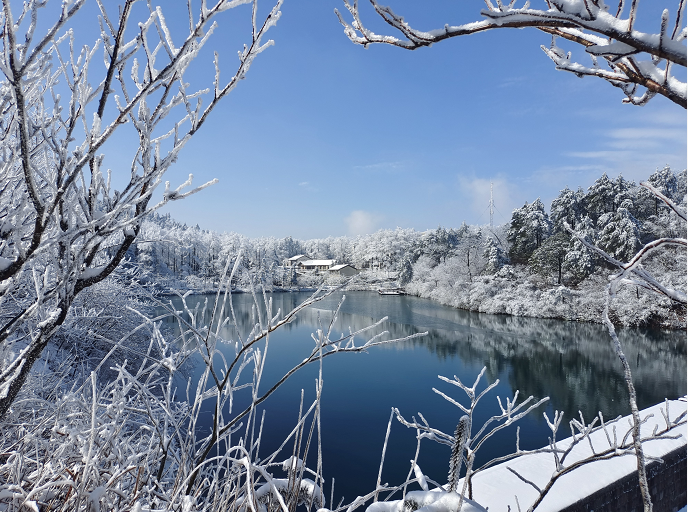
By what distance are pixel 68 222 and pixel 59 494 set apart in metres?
0.82

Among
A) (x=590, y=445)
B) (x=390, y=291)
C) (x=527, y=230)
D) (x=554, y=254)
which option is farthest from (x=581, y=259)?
(x=590, y=445)

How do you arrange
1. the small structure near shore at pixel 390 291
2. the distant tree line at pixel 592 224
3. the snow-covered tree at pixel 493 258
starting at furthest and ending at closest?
1. the small structure near shore at pixel 390 291
2. the snow-covered tree at pixel 493 258
3. the distant tree line at pixel 592 224

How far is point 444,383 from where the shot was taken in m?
8.84

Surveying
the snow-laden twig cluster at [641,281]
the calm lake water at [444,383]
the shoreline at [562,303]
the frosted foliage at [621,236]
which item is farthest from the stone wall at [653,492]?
the frosted foliage at [621,236]

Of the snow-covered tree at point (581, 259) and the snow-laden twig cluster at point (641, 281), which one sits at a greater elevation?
the snow-laden twig cluster at point (641, 281)

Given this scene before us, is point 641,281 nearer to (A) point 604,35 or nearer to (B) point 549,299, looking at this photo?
(A) point 604,35

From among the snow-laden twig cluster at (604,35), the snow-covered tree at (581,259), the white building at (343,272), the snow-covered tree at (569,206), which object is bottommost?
the snow-covered tree at (581,259)

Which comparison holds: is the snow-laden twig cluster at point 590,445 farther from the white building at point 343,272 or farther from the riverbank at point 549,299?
the riverbank at point 549,299

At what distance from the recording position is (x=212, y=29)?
91 centimetres

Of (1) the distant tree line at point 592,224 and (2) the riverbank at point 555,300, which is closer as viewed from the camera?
(2) the riverbank at point 555,300

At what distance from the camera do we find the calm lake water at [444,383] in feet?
20.9

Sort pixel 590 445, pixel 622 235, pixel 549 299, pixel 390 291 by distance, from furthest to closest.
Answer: pixel 390 291, pixel 549 299, pixel 622 235, pixel 590 445

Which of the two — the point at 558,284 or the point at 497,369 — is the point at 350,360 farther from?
the point at 558,284

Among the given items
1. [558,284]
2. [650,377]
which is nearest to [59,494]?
[650,377]
